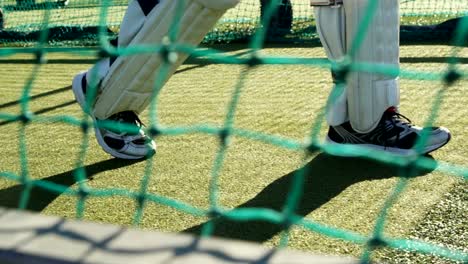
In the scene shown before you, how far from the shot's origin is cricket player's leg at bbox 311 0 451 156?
69.8 inches

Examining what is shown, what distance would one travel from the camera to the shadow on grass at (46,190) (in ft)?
5.67

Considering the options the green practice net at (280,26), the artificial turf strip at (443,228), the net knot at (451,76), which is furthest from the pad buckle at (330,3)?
the green practice net at (280,26)

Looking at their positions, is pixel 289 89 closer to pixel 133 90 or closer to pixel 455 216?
pixel 133 90

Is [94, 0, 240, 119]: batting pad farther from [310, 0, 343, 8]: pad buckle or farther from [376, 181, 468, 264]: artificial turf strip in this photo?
[376, 181, 468, 264]: artificial turf strip

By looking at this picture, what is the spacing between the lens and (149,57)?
1.76 meters

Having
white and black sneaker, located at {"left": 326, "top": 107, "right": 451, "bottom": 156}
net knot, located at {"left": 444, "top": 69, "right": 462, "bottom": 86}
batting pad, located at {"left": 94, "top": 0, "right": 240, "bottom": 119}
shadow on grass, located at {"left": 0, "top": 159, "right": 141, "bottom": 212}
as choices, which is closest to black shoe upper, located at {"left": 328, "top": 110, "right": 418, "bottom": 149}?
white and black sneaker, located at {"left": 326, "top": 107, "right": 451, "bottom": 156}

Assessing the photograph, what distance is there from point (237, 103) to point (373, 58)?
96 cm

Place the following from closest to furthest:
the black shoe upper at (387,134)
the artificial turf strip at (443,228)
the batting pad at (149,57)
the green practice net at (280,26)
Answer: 1. the artificial turf strip at (443,228)
2. the batting pad at (149,57)
3. the black shoe upper at (387,134)
4. the green practice net at (280,26)

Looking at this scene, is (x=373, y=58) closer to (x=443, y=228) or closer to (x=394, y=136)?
(x=394, y=136)

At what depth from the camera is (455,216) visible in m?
1.47

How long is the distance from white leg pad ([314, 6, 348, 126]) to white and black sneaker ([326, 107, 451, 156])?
0.18ft

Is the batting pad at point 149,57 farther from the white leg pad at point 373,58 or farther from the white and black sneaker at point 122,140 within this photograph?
the white leg pad at point 373,58

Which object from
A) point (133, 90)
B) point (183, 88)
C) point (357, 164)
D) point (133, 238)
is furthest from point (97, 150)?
point (133, 238)

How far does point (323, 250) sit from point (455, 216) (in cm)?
32
